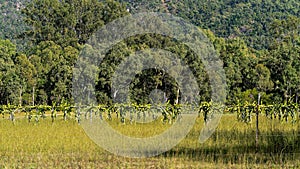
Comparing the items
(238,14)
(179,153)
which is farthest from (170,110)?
(238,14)

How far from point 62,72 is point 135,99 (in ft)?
19.5

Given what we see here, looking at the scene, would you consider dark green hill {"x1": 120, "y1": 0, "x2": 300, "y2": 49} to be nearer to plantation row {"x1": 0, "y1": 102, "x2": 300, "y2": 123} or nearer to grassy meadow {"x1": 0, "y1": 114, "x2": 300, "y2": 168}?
plantation row {"x1": 0, "y1": 102, "x2": 300, "y2": 123}

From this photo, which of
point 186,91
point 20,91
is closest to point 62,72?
point 20,91

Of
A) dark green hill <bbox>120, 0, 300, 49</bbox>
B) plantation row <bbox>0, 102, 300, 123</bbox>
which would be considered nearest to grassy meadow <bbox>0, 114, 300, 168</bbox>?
plantation row <bbox>0, 102, 300, 123</bbox>

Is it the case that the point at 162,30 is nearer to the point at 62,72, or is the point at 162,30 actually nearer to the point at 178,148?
the point at 62,72

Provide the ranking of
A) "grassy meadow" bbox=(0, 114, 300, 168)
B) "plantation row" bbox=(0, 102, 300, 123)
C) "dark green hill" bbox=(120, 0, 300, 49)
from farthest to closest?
"dark green hill" bbox=(120, 0, 300, 49), "plantation row" bbox=(0, 102, 300, 123), "grassy meadow" bbox=(0, 114, 300, 168)

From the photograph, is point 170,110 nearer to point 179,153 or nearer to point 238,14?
point 179,153

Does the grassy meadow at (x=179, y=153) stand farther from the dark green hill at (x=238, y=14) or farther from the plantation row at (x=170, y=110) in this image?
the dark green hill at (x=238, y=14)

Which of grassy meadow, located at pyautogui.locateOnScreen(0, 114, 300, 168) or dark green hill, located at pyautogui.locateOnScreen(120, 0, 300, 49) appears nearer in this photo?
grassy meadow, located at pyautogui.locateOnScreen(0, 114, 300, 168)

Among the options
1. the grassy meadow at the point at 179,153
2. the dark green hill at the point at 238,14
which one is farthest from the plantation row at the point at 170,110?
the dark green hill at the point at 238,14

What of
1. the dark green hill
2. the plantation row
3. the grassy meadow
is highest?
the dark green hill

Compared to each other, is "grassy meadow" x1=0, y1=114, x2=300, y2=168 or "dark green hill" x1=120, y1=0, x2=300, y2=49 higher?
"dark green hill" x1=120, y1=0, x2=300, y2=49

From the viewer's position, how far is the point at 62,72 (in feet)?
119

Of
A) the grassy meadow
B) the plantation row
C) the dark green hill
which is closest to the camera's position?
the grassy meadow
